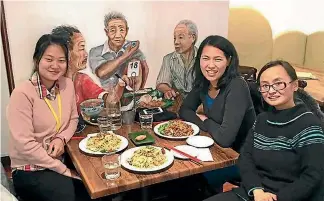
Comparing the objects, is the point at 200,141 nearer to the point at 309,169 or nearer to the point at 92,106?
the point at 309,169

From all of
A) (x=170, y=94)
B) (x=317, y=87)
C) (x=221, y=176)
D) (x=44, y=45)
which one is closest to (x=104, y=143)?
(x=44, y=45)

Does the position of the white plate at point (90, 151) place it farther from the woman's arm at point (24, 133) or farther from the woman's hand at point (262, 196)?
the woman's hand at point (262, 196)

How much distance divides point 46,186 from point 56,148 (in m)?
0.21

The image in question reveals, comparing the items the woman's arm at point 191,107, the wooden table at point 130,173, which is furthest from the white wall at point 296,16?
the wooden table at point 130,173

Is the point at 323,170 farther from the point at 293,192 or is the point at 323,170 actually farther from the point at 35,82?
the point at 35,82

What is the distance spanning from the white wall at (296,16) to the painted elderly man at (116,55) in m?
2.39

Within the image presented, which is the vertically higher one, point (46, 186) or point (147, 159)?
point (147, 159)

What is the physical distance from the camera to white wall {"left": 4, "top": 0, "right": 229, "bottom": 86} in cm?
193

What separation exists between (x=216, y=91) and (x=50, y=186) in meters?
1.14

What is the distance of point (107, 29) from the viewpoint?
2.16m

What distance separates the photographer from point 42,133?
6.13ft

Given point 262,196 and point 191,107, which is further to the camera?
point 191,107

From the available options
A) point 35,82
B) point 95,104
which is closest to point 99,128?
point 95,104

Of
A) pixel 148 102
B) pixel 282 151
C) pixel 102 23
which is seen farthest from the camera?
pixel 148 102
